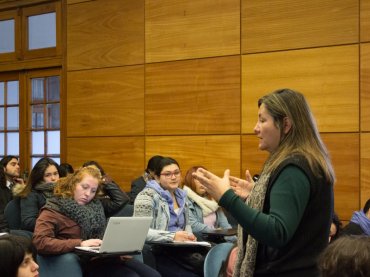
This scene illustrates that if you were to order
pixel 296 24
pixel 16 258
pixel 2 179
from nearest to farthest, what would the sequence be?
pixel 16 258 < pixel 296 24 < pixel 2 179

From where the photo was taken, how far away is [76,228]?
12.2ft

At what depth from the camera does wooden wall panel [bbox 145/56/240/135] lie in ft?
19.1

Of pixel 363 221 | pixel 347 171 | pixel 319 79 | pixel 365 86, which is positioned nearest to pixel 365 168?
pixel 347 171

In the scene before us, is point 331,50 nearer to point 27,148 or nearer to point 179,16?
point 179,16

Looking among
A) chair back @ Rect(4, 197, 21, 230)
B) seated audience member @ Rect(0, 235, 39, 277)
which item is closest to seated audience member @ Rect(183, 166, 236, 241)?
chair back @ Rect(4, 197, 21, 230)

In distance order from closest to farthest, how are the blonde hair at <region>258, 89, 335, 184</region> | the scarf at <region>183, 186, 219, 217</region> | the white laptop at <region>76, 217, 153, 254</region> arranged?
the blonde hair at <region>258, 89, 335, 184</region> < the white laptop at <region>76, 217, 153, 254</region> < the scarf at <region>183, 186, 219, 217</region>

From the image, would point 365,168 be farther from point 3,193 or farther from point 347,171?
point 3,193

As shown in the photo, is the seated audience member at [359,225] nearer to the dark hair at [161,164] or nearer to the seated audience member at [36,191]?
the dark hair at [161,164]

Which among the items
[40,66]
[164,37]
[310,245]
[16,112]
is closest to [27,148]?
[16,112]

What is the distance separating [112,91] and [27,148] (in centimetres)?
156

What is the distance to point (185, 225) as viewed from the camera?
458cm

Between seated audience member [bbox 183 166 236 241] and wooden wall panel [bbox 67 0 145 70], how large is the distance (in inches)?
79.9

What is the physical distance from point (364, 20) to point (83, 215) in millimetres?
3120

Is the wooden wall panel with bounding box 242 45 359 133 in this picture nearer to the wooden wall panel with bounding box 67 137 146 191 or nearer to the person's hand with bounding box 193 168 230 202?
the wooden wall panel with bounding box 67 137 146 191
